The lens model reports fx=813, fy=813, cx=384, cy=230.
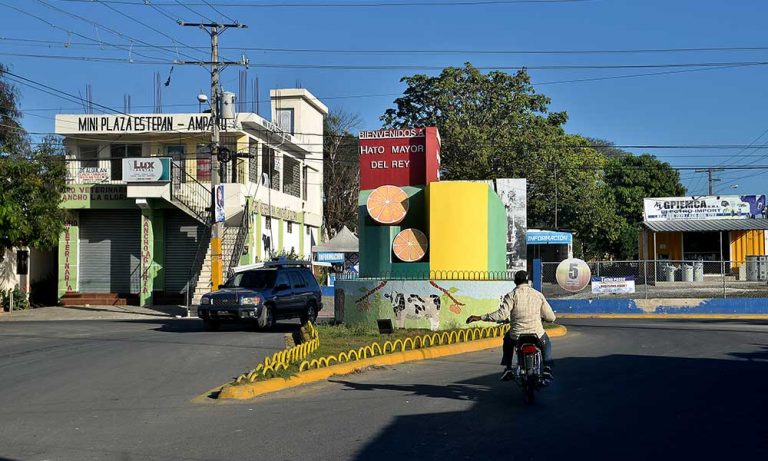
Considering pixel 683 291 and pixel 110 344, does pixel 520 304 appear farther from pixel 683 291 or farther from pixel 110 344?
pixel 683 291

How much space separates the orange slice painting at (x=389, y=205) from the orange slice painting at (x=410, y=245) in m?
0.51

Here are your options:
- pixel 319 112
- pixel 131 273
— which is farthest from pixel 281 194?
pixel 319 112

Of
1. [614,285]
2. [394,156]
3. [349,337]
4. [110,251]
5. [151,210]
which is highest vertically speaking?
[394,156]

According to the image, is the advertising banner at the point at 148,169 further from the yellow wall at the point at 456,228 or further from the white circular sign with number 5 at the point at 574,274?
the yellow wall at the point at 456,228

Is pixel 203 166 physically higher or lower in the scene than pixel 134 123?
lower

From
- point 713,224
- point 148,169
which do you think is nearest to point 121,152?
point 148,169

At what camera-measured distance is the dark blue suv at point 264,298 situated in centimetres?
2158

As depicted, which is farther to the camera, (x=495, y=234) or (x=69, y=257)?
(x=69, y=257)

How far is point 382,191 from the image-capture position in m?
20.8

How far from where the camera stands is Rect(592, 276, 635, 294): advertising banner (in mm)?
32438

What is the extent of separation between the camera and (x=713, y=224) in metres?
45.8

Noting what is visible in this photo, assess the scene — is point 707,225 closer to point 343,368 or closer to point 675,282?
point 675,282

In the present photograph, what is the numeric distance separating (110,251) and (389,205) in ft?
66.5

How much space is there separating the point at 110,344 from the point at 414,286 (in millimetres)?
7122
